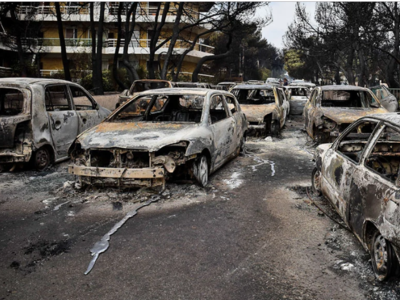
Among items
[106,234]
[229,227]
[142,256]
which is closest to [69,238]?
[106,234]

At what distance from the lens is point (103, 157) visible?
6.02 m

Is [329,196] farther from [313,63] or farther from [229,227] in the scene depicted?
[313,63]

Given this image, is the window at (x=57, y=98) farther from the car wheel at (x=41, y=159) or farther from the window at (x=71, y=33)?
the window at (x=71, y=33)

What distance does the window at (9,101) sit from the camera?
24.5 ft

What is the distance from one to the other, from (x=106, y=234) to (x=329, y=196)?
8.63ft

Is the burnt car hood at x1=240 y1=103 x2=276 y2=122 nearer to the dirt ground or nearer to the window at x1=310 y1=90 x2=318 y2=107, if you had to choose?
the window at x1=310 y1=90 x2=318 y2=107

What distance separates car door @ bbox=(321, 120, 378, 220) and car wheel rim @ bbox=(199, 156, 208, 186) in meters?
A: 1.77

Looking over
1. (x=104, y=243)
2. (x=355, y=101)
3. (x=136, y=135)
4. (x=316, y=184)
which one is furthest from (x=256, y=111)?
(x=104, y=243)

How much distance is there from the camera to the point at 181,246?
161 inches

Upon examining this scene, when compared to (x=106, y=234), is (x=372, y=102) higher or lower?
higher

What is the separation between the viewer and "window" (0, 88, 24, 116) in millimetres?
7453

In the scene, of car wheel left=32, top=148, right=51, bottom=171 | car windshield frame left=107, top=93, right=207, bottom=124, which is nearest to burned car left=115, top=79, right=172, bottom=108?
car windshield frame left=107, top=93, right=207, bottom=124

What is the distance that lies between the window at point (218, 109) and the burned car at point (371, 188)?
254 centimetres

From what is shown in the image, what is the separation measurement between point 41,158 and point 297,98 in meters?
15.7
